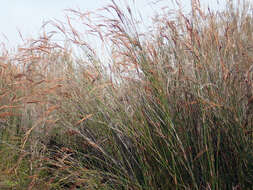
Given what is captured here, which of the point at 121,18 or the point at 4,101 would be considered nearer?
the point at 121,18

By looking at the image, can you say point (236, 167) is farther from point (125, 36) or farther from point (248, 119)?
point (125, 36)

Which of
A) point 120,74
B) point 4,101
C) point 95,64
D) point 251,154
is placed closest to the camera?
point 251,154

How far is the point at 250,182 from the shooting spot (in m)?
1.64

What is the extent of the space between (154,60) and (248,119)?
653 millimetres

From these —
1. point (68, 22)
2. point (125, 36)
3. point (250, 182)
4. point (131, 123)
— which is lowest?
point (250, 182)

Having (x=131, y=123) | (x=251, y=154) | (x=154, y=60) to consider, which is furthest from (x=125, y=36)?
(x=251, y=154)

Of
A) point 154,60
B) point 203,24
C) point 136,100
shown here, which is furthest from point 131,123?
point 203,24

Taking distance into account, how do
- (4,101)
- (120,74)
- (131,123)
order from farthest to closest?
(4,101) → (120,74) → (131,123)

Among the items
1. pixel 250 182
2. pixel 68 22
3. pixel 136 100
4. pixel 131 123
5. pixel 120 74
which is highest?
pixel 68 22

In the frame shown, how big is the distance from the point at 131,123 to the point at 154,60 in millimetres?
417

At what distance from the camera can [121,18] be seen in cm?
196

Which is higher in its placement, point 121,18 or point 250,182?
point 121,18

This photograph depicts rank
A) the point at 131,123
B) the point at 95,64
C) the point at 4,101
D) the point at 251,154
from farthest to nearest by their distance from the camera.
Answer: the point at 4,101
the point at 95,64
the point at 131,123
the point at 251,154

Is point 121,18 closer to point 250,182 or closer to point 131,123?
point 131,123
